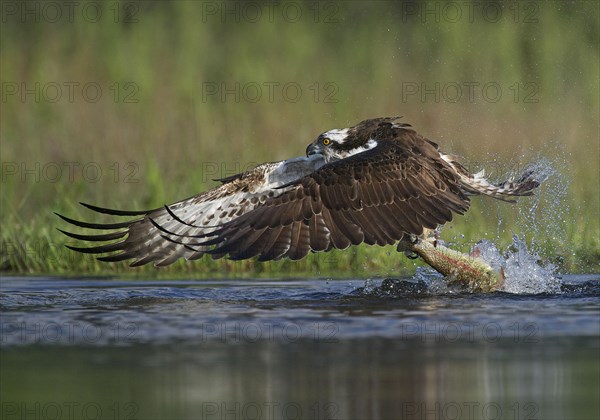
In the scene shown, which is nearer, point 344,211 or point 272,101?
point 344,211

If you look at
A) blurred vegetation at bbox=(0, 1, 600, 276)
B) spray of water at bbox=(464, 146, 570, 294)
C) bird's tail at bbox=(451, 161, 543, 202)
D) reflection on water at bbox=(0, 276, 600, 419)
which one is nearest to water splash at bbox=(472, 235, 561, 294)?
spray of water at bbox=(464, 146, 570, 294)

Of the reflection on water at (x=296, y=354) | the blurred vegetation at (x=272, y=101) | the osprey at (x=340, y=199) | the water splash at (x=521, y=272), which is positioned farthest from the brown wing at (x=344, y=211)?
the blurred vegetation at (x=272, y=101)

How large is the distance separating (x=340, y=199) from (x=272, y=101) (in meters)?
5.20

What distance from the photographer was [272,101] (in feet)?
42.2

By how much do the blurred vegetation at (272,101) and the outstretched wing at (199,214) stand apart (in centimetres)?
86

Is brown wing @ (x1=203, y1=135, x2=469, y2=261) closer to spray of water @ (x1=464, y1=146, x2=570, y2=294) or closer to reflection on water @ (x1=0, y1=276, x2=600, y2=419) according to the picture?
reflection on water @ (x1=0, y1=276, x2=600, y2=419)

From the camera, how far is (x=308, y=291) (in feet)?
28.5

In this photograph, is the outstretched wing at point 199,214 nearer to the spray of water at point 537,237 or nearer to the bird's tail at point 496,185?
the bird's tail at point 496,185

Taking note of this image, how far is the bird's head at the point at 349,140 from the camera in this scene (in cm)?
869

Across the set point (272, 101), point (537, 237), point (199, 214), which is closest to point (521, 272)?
point (537, 237)

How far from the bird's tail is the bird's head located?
21.2 inches

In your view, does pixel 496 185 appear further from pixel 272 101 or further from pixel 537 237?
pixel 272 101

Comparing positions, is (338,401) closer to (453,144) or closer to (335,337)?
(335,337)

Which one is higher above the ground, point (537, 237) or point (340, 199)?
point (340, 199)
